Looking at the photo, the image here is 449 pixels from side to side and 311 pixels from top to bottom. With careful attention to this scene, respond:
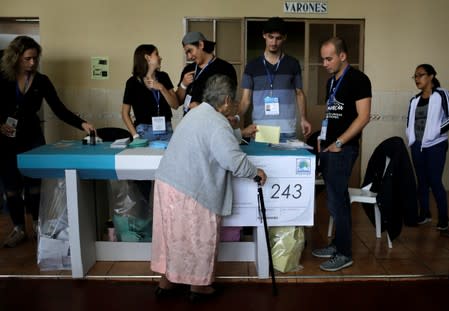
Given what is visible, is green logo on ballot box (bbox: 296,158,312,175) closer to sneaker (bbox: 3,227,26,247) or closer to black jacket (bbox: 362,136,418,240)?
black jacket (bbox: 362,136,418,240)

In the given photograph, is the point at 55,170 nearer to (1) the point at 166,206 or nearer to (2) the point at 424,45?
(1) the point at 166,206

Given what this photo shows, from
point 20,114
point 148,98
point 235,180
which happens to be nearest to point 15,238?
point 20,114

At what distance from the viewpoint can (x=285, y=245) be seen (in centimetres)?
299

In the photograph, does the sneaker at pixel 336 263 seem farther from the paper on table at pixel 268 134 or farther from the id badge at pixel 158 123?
the id badge at pixel 158 123

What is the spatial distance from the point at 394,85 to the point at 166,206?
3626mm

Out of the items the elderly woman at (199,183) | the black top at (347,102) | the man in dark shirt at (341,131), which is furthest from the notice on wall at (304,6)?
the elderly woman at (199,183)

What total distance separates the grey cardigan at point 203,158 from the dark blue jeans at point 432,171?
2109 mm

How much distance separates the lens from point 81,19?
5098 mm

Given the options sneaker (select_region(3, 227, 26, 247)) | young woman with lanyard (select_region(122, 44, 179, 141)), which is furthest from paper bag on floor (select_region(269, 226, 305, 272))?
sneaker (select_region(3, 227, 26, 247))

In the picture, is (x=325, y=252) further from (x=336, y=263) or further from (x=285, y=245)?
(x=285, y=245)

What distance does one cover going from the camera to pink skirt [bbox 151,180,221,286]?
2.52 metres

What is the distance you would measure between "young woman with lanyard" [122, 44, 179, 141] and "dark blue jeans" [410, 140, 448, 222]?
2153 millimetres

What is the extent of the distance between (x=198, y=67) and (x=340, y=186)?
1252 mm

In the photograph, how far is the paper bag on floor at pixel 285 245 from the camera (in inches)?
117
